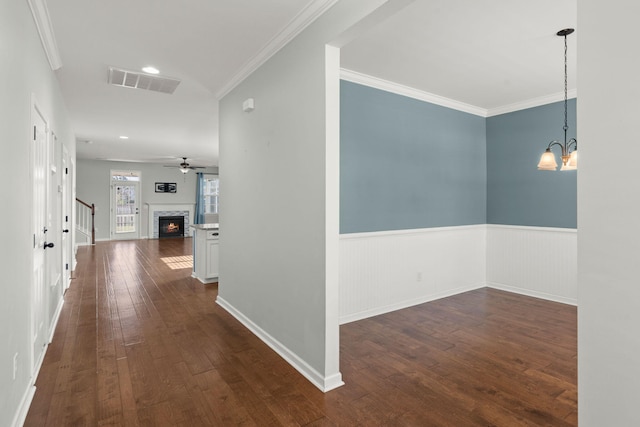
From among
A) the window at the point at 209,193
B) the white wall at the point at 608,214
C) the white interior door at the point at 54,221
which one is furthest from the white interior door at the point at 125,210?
the white wall at the point at 608,214

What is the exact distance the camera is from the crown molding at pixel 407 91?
3.81 m

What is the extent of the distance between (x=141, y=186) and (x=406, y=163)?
1065cm

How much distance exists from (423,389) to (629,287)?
1.78 meters

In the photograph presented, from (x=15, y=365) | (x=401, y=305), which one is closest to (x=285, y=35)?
(x=15, y=365)

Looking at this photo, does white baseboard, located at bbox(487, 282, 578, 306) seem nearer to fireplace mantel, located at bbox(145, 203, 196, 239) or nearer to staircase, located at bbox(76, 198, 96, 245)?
staircase, located at bbox(76, 198, 96, 245)

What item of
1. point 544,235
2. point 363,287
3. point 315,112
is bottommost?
point 363,287

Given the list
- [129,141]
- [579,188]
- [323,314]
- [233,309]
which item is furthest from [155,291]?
[579,188]

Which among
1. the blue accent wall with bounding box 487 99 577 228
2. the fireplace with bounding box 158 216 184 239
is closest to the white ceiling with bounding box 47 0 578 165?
the blue accent wall with bounding box 487 99 577 228

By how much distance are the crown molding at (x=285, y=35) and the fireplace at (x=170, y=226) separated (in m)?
9.86

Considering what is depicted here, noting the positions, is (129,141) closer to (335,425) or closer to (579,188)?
(335,425)

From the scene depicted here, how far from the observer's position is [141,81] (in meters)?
3.93

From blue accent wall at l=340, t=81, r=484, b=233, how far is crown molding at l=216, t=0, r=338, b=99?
3.07ft

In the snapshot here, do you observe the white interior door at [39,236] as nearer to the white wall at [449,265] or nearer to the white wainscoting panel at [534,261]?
the white wall at [449,265]

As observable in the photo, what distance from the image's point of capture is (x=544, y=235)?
473 centimetres
